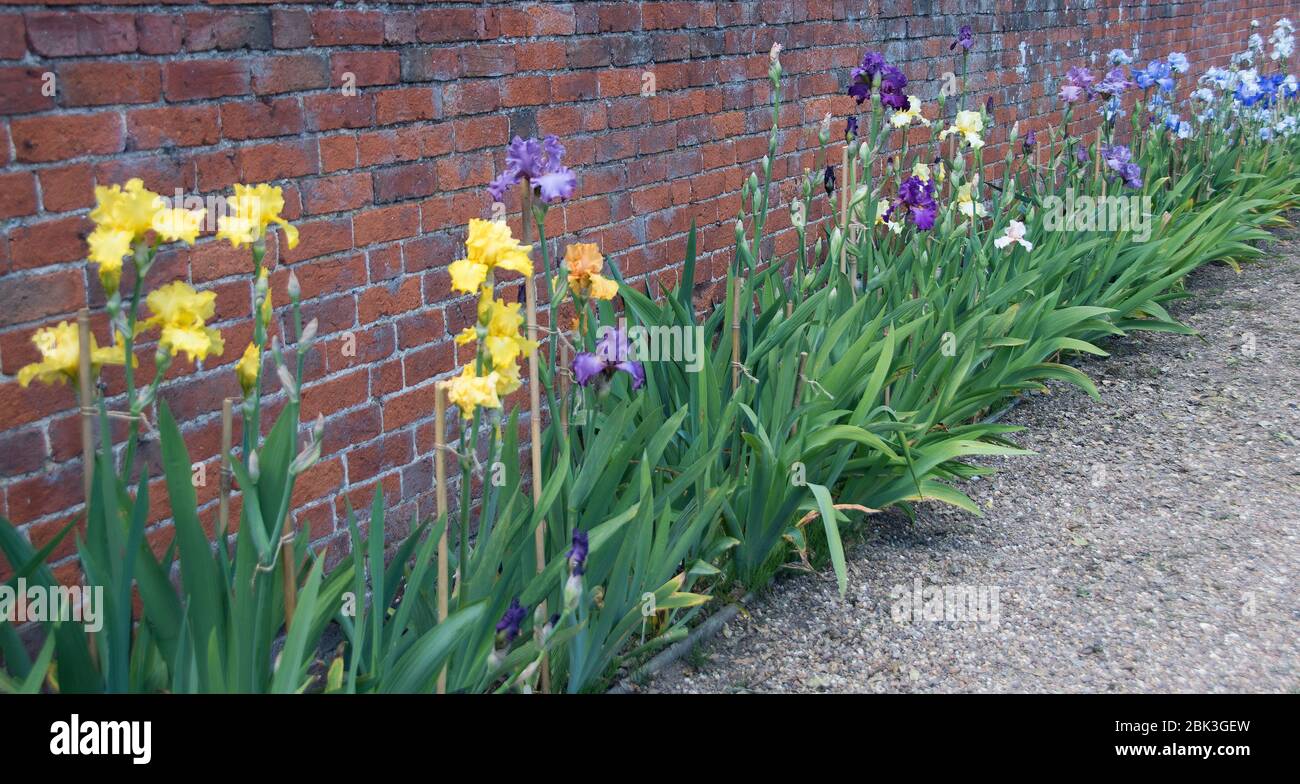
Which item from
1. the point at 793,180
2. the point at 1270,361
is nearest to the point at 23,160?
the point at 793,180

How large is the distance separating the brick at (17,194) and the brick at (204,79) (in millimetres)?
338

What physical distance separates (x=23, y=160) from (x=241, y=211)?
1.70 ft

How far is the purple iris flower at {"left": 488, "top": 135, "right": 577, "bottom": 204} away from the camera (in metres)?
2.27

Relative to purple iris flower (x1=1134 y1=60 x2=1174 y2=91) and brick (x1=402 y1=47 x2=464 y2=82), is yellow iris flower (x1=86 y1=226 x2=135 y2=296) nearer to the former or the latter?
brick (x1=402 y1=47 x2=464 y2=82)

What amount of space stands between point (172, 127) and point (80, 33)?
238mm

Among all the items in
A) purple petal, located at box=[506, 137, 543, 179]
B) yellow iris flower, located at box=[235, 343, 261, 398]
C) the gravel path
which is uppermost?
purple petal, located at box=[506, 137, 543, 179]

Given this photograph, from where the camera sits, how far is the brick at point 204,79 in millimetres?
2287

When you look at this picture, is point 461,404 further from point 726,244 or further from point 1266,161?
point 1266,161

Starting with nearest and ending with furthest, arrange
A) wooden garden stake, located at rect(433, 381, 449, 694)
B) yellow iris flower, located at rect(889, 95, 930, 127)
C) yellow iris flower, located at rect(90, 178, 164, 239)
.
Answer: yellow iris flower, located at rect(90, 178, 164, 239)
wooden garden stake, located at rect(433, 381, 449, 694)
yellow iris flower, located at rect(889, 95, 930, 127)

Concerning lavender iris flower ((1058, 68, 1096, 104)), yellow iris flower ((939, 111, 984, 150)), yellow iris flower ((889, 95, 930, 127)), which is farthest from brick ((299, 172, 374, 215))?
lavender iris flower ((1058, 68, 1096, 104))

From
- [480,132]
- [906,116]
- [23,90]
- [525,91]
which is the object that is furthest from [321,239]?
[906,116]


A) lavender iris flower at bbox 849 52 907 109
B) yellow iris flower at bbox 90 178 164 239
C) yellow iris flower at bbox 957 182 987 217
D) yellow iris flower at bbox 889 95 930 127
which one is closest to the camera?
yellow iris flower at bbox 90 178 164 239

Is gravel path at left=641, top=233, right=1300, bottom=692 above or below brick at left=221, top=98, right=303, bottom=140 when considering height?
below

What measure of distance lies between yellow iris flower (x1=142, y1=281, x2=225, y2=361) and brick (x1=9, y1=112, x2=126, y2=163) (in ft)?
1.61
